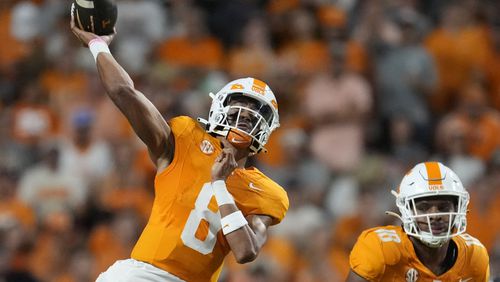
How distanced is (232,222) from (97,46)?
3.38 feet

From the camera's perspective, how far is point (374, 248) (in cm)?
547

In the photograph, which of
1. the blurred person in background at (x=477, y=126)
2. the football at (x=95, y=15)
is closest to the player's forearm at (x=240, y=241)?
the football at (x=95, y=15)

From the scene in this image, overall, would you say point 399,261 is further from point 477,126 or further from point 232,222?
point 477,126

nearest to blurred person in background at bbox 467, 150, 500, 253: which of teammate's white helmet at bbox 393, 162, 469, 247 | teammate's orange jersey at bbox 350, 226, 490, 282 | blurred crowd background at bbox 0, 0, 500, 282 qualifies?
blurred crowd background at bbox 0, 0, 500, 282

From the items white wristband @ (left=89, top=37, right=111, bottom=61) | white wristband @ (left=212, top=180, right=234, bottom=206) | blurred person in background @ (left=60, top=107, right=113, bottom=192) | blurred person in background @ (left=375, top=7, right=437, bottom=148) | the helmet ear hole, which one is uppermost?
blurred person in background @ (left=375, top=7, right=437, bottom=148)

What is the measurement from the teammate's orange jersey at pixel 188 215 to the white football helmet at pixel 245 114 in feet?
0.39

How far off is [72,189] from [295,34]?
2.54 m

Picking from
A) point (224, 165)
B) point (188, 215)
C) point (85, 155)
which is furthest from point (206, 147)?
point (85, 155)

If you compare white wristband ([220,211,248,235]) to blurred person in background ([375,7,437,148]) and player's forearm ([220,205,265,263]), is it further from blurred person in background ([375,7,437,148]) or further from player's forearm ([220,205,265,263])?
blurred person in background ([375,7,437,148])

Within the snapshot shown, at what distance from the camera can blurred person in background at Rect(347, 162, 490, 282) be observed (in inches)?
214

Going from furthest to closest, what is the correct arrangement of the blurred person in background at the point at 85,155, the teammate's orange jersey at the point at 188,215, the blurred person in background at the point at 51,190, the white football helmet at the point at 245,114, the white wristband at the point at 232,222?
the blurred person in background at the point at 85,155 → the blurred person in background at the point at 51,190 → the white football helmet at the point at 245,114 → the teammate's orange jersey at the point at 188,215 → the white wristband at the point at 232,222

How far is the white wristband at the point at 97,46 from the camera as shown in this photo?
17.5 feet

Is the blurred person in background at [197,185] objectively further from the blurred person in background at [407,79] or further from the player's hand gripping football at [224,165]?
the blurred person in background at [407,79]

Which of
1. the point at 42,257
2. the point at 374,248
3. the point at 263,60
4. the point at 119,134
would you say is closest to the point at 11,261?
the point at 42,257
